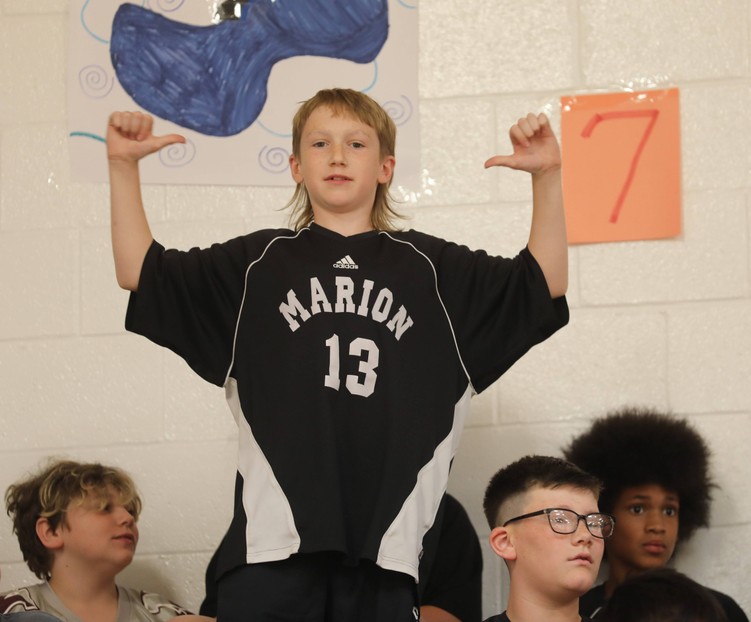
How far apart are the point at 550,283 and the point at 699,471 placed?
0.86m

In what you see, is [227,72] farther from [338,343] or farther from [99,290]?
[338,343]

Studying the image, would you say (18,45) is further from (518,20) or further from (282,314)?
(282,314)

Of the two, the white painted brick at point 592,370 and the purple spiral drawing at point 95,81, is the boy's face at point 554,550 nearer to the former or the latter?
the white painted brick at point 592,370

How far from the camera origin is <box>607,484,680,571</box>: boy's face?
2.22 metres

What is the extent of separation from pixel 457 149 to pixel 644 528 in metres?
0.92

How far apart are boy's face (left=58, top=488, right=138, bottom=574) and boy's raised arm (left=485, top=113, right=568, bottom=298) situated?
3.47ft

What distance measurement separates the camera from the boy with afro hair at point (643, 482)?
2.24 m

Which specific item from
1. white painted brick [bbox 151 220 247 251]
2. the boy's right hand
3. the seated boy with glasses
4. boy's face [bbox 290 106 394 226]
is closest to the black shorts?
the seated boy with glasses

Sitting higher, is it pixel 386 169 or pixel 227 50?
pixel 227 50

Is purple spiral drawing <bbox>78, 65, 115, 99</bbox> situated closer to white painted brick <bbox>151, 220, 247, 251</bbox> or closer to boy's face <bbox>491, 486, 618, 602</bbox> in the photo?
white painted brick <bbox>151, 220, 247, 251</bbox>

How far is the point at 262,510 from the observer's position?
1576 millimetres

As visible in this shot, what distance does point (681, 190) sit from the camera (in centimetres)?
243

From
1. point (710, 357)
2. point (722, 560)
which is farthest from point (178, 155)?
point (722, 560)

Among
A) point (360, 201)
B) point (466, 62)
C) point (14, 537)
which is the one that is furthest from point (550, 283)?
point (14, 537)
